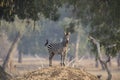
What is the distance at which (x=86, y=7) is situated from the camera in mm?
26203

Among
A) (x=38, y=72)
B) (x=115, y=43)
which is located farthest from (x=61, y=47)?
(x=115, y=43)

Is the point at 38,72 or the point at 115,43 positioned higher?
the point at 115,43

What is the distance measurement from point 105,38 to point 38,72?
8704mm

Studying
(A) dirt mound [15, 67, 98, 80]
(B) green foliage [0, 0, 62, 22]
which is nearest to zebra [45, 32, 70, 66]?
(A) dirt mound [15, 67, 98, 80]

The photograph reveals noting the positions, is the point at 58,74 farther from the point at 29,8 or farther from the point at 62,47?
the point at 29,8

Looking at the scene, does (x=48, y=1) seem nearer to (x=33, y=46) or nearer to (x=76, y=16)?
(x=76, y=16)

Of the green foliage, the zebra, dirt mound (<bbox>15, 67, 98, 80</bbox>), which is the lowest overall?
dirt mound (<bbox>15, 67, 98, 80</bbox>)

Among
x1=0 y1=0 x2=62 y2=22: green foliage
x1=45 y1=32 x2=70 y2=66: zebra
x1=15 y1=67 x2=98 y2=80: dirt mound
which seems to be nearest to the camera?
x1=15 y1=67 x2=98 y2=80: dirt mound

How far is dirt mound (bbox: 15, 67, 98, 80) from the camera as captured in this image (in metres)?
15.9

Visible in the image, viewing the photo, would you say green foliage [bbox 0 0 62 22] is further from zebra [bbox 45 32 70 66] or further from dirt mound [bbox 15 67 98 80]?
dirt mound [bbox 15 67 98 80]

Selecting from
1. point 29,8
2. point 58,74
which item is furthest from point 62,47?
point 29,8

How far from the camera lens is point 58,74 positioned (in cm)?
1606

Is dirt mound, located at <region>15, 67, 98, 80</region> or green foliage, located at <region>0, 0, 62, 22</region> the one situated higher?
green foliage, located at <region>0, 0, 62, 22</region>

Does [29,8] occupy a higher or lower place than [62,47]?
higher
